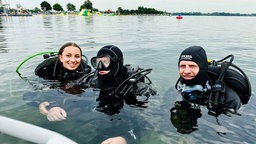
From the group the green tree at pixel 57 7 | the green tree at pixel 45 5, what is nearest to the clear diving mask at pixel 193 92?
the green tree at pixel 45 5

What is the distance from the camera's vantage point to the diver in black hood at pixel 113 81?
15.3 feet

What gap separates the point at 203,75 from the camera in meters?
4.34

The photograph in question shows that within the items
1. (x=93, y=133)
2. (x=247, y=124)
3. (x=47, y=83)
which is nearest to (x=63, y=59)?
(x=47, y=83)

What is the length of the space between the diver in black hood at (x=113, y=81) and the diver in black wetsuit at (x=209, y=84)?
876mm

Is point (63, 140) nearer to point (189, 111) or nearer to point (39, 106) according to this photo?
point (39, 106)

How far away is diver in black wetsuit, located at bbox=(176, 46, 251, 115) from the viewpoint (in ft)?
13.4

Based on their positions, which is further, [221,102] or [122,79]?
[122,79]

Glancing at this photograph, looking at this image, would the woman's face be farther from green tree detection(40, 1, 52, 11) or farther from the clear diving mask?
green tree detection(40, 1, 52, 11)

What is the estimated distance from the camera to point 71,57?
5516 mm

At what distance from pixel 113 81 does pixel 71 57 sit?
128cm

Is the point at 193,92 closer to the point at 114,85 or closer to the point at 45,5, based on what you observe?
the point at 114,85

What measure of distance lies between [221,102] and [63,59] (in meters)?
3.33

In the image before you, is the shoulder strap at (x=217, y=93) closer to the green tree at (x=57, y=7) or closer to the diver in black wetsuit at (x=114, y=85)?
the diver in black wetsuit at (x=114, y=85)

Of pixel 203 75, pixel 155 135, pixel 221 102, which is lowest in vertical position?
pixel 155 135
